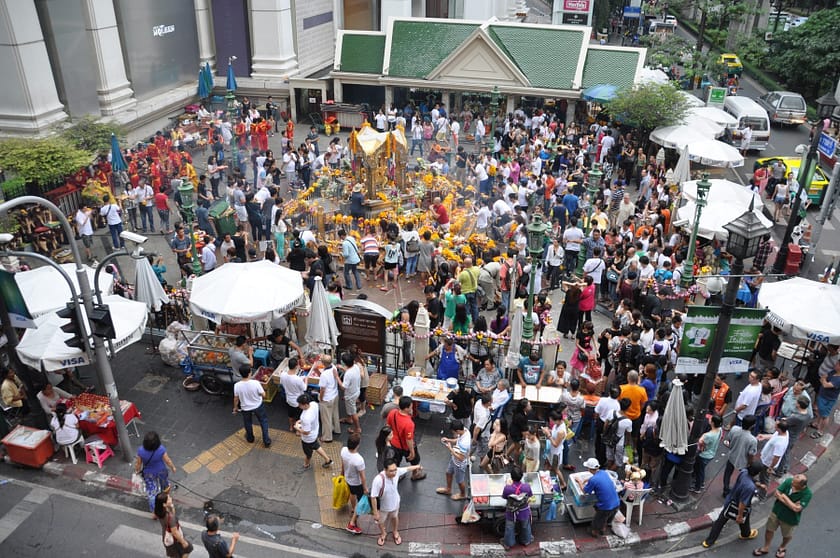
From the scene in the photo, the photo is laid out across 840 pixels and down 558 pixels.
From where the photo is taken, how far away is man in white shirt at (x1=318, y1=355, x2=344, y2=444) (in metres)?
11.8

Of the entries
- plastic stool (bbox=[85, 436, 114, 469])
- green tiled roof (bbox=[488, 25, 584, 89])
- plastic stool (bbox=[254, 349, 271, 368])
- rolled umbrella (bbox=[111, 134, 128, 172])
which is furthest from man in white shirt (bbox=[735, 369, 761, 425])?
green tiled roof (bbox=[488, 25, 584, 89])

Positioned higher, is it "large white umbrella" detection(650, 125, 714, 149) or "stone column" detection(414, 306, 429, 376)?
"large white umbrella" detection(650, 125, 714, 149)

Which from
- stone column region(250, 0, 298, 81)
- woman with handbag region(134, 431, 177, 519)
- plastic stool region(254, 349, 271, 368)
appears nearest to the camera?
woman with handbag region(134, 431, 177, 519)

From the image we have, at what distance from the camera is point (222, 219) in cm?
1948

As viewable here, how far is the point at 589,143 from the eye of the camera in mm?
27734

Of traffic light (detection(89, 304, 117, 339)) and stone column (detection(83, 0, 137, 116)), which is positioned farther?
stone column (detection(83, 0, 137, 116))

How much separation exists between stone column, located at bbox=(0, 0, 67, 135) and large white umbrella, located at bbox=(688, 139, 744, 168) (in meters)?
22.7

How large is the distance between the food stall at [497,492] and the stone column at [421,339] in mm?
3410

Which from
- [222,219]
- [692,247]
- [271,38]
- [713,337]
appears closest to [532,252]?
[713,337]

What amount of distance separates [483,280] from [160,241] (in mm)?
10532

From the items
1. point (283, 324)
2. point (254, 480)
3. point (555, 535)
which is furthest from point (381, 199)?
point (555, 535)

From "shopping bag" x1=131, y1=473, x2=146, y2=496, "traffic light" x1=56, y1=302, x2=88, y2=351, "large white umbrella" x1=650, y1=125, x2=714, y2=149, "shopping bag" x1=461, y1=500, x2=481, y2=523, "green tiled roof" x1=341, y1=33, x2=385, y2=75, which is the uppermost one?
"green tiled roof" x1=341, y1=33, x2=385, y2=75

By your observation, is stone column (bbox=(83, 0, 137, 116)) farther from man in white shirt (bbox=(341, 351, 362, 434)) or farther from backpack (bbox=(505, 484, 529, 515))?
backpack (bbox=(505, 484, 529, 515))

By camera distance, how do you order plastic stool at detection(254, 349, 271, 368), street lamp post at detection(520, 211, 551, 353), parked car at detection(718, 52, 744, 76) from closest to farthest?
street lamp post at detection(520, 211, 551, 353), plastic stool at detection(254, 349, 271, 368), parked car at detection(718, 52, 744, 76)
